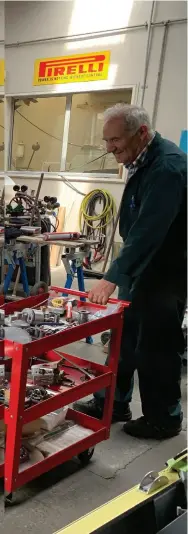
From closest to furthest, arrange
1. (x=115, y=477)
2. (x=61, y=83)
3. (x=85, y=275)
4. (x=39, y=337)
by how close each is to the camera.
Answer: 1. (x=61, y=83)
2. (x=39, y=337)
3. (x=115, y=477)
4. (x=85, y=275)

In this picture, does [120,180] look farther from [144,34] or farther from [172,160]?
[144,34]

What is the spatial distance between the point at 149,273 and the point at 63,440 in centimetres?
51

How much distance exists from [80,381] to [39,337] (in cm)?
28

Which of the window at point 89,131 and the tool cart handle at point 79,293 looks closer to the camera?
the window at point 89,131

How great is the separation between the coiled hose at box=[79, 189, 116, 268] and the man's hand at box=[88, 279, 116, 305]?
7.9 inches

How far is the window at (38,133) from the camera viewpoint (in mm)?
1088

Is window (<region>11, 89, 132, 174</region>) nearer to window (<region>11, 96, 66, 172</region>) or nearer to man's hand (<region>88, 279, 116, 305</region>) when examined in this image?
window (<region>11, 96, 66, 172</region>)

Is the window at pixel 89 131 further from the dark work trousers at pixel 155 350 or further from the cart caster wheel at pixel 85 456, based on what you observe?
the cart caster wheel at pixel 85 456

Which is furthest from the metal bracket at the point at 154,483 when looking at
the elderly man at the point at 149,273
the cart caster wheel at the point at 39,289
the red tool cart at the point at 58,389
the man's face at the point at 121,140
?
the man's face at the point at 121,140

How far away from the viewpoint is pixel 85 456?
55.7 inches

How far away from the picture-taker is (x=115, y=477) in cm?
137

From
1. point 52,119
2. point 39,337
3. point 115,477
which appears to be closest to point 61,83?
point 52,119

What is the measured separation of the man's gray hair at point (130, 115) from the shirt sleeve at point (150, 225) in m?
0.13

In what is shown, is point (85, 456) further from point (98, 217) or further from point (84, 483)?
point (98, 217)
